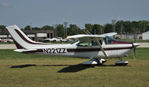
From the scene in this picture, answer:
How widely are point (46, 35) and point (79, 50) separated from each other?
94.9m

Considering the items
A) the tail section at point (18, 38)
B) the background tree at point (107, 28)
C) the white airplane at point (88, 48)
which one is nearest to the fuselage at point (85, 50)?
the white airplane at point (88, 48)

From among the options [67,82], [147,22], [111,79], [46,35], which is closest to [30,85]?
[67,82]

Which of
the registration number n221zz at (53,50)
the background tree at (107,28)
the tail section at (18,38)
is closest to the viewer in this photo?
the registration number n221zz at (53,50)

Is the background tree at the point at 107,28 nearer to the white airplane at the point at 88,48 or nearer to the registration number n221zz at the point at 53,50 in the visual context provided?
the white airplane at the point at 88,48

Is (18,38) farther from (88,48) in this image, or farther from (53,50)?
(88,48)

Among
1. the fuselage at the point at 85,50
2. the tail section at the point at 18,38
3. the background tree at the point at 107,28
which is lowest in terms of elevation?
the fuselage at the point at 85,50

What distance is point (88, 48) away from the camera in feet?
45.8

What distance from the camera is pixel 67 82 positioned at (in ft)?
30.6

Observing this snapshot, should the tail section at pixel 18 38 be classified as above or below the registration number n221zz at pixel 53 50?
above

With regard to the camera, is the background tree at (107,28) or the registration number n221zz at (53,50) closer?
the registration number n221zz at (53,50)

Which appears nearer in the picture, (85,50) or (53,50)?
(85,50)

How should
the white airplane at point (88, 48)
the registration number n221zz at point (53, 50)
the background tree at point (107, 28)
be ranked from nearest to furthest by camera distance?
the white airplane at point (88, 48)
the registration number n221zz at point (53, 50)
the background tree at point (107, 28)

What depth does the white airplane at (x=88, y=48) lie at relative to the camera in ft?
44.4

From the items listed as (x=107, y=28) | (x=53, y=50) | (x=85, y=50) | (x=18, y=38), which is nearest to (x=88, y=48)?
(x=85, y=50)
